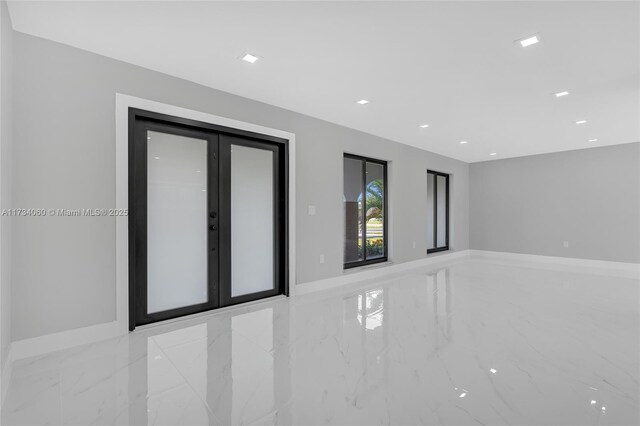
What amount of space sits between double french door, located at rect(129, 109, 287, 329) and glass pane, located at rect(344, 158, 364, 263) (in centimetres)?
169

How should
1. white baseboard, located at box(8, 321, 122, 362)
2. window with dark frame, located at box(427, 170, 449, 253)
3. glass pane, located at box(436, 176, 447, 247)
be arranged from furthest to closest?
1. glass pane, located at box(436, 176, 447, 247)
2. window with dark frame, located at box(427, 170, 449, 253)
3. white baseboard, located at box(8, 321, 122, 362)

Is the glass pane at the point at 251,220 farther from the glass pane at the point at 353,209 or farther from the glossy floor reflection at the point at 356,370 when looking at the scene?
the glass pane at the point at 353,209

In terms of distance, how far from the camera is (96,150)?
2.73 metres

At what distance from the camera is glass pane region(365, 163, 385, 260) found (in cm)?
586

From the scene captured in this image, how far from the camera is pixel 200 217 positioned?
344 cm

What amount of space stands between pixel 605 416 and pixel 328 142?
398 centimetres

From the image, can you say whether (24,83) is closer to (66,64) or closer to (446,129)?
(66,64)

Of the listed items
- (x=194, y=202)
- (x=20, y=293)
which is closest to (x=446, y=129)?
(x=194, y=202)

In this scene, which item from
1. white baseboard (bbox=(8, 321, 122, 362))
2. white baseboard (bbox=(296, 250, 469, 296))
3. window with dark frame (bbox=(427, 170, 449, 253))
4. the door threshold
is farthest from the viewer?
window with dark frame (bbox=(427, 170, 449, 253))

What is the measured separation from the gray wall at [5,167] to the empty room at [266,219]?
0.04 meters

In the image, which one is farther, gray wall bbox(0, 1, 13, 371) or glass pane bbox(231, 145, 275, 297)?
glass pane bbox(231, 145, 275, 297)

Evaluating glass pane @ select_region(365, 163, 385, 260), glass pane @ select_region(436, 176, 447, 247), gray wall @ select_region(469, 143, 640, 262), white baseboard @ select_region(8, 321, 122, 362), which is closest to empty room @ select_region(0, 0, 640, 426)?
white baseboard @ select_region(8, 321, 122, 362)

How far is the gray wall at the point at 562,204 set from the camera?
19.9 ft

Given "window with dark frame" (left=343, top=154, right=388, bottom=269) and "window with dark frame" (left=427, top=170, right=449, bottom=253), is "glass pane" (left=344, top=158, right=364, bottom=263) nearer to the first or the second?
"window with dark frame" (left=343, top=154, right=388, bottom=269)
